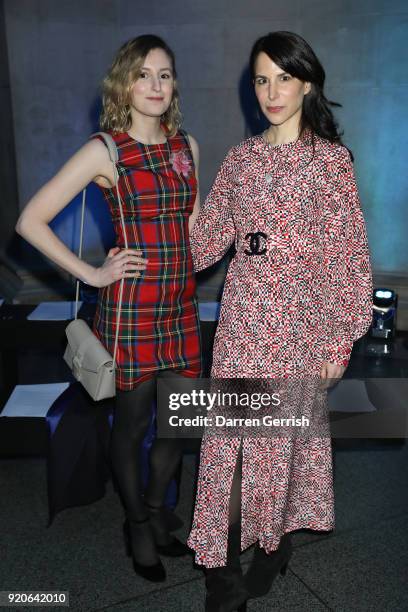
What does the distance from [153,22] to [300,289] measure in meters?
3.06

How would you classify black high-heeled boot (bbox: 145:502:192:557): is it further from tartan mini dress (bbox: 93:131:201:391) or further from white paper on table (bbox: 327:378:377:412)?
white paper on table (bbox: 327:378:377:412)

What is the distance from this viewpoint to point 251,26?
4184 mm

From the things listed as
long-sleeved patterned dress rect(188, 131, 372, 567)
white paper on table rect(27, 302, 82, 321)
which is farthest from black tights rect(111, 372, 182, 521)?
white paper on table rect(27, 302, 82, 321)

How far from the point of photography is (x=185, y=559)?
2.40m

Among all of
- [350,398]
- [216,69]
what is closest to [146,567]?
[350,398]

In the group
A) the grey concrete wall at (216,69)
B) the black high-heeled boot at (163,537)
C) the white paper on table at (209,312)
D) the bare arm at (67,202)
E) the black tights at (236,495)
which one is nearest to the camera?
the bare arm at (67,202)

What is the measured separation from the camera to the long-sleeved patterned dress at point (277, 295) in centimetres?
188

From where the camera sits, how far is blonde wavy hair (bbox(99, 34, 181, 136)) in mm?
1982

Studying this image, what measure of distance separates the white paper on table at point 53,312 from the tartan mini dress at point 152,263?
46.5 inches

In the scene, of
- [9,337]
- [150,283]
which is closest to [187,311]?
[150,283]

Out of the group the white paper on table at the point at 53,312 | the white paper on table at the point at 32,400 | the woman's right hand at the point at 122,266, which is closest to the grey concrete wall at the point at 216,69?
the white paper on table at the point at 53,312

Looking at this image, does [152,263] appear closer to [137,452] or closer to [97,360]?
[97,360]

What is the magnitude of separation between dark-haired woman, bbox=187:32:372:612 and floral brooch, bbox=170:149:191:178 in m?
0.12

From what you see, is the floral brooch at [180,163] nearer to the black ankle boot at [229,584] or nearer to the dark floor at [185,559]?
the black ankle boot at [229,584]
